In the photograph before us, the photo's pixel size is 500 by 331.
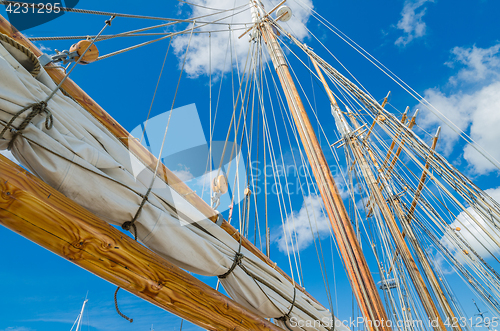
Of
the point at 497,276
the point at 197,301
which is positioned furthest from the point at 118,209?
the point at 497,276

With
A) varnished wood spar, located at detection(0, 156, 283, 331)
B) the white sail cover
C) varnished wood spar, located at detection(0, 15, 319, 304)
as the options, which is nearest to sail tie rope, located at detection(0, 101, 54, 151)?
the white sail cover

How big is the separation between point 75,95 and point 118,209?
118 centimetres

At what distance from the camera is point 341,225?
486 cm

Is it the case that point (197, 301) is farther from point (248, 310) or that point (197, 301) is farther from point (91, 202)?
point (91, 202)

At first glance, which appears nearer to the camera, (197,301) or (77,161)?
(77,161)

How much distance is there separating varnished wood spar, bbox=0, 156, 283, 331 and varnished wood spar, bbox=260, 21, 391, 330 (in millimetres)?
2386

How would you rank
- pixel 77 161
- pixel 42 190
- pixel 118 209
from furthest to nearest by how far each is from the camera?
pixel 118 209 → pixel 77 161 → pixel 42 190

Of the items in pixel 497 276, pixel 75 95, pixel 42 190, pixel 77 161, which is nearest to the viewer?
pixel 42 190

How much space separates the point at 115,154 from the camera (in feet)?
7.45

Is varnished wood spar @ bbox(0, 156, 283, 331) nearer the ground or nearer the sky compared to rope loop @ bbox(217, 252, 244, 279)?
nearer the ground

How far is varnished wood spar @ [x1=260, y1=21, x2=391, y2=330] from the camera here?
13.3 ft

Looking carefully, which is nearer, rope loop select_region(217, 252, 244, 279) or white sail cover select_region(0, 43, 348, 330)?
white sail cover select_region(0, 43, 348, 330)

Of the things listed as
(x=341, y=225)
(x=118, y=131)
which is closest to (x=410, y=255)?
(x=341, y=225)

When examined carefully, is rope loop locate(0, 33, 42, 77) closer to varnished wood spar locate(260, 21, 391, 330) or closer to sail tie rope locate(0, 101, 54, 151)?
sail tie rope locate(0, 101, 54, 151)
